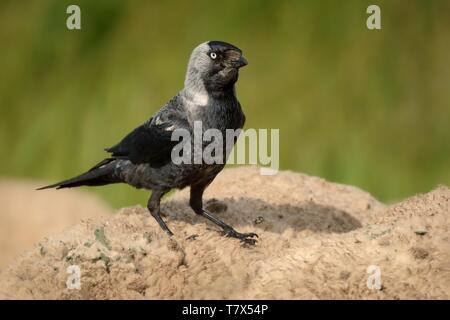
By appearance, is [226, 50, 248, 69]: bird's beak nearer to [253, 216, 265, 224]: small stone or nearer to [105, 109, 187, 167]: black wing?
[105, 109, 187, 167]: black wing

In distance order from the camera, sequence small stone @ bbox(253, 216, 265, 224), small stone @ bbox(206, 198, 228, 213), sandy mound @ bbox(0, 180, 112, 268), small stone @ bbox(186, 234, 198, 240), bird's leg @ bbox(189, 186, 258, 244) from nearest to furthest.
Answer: small stone @ bbox(186, 234, 198, 240) < bird's leg @ bbox(189, 186, 258, 244) < small stone @ bbox(253, 216, 265, 224) < small stone @ bbox(206, 198, 228, 213) < sandy mound @ bbox(0, 180, 112, 268)

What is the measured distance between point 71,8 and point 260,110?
1.98m

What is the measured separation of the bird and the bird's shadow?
0.41ft

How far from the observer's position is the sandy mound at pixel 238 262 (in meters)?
3.13

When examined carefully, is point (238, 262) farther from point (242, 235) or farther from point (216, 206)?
point (216, 206)

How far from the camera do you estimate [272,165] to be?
17.7ft

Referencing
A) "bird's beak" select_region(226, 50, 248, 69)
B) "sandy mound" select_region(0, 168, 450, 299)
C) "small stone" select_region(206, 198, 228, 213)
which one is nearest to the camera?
"sandy mound" select_region(0, 168, 450, 299)

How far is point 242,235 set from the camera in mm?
3926

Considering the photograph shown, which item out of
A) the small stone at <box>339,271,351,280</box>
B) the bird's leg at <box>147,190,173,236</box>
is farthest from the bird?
the small stone at <box>339,271,351,280</box>

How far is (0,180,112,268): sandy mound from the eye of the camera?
22.5 ft

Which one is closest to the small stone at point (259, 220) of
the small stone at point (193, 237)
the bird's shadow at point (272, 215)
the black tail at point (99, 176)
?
the bird's shadow at point (272, 215)

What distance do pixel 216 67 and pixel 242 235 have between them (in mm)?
962

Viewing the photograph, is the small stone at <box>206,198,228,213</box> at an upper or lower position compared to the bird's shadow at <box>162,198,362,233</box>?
upper

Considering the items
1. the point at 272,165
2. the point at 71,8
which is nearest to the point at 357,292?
the point at 272,165
